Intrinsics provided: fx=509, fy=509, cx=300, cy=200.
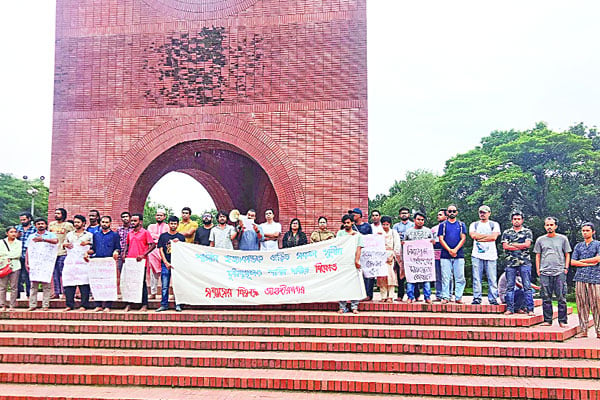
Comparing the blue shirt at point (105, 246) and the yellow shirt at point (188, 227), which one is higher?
the yellow shirt at point (188, 227)

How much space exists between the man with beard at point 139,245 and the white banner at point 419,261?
4308mm

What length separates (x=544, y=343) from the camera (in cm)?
671

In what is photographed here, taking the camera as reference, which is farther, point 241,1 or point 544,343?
point 241,1

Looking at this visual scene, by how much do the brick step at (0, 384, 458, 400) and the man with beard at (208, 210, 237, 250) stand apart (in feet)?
10.6

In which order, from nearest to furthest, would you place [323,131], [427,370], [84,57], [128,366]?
[427,370] → [128,366] → [323,131] → [84,57]

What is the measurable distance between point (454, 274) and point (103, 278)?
5.82 m

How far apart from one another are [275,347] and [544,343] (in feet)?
11.7

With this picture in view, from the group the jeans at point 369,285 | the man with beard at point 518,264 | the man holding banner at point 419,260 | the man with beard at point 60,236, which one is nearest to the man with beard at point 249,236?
the jeans at point 369,285

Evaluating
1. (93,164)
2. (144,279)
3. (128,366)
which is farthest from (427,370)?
(93,164)

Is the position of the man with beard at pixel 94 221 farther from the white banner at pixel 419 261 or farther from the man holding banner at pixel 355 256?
the white banner at pixel 419 261

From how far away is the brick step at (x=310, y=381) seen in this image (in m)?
5.45

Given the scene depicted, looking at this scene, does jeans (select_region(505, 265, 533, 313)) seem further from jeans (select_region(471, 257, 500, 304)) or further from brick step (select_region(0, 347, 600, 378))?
brick step (select_region(0, 347, 600, 378))

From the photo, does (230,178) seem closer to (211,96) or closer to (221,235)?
(211,96)

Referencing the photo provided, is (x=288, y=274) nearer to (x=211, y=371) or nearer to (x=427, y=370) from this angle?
(x=211, y=371)
